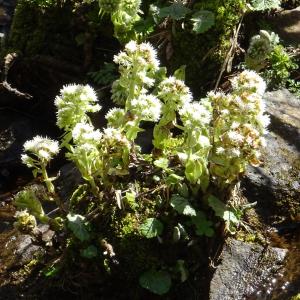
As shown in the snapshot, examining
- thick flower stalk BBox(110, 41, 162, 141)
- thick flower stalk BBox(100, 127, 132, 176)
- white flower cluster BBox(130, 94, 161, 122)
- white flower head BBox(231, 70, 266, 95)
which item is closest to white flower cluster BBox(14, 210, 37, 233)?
thick flower stalk BBox(100, 127, 132, 176)

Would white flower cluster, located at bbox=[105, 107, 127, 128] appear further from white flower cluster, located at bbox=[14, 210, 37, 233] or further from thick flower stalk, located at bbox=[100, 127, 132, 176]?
white flower cluster, located at bbox=[14, 210, 37, 233]

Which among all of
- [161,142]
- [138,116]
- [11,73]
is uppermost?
[138,116]

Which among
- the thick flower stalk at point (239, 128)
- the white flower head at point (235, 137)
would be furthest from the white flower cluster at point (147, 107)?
the white flower head at point (235, 137)

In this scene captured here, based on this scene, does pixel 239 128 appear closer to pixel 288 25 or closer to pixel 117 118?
pixel 117 118

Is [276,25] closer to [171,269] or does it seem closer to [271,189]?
[271,189]

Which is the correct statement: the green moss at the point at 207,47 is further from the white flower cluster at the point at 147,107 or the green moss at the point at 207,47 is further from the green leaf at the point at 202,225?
the green leaf at the point at 202,225

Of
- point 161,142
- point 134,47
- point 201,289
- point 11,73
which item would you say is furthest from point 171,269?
point 11,73
